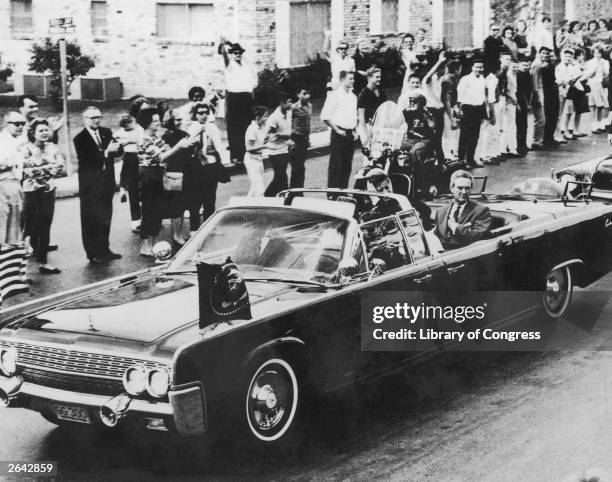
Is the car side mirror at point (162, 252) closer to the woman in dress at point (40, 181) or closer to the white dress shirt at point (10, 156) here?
the white dress shirt at point (10, 156)

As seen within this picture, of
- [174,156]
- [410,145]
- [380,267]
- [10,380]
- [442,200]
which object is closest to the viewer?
[10,380]

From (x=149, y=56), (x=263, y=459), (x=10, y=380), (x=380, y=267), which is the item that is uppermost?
(x=149, y=56)

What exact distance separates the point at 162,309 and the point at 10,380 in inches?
36.3

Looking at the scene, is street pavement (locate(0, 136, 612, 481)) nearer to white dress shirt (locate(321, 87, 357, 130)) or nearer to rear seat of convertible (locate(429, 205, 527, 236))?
rear seat of convertible (locate(429, 205, 527, 236))

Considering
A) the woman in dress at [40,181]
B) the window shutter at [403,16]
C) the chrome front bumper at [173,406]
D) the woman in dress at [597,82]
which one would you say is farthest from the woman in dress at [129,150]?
the window shutter at [403,16]

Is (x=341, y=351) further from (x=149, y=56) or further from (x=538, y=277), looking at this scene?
(x=149, y=56)

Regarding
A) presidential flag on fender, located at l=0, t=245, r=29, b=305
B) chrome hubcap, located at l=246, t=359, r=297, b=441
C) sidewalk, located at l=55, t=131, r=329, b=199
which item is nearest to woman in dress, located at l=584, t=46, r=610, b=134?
sidewalk, located at l=55, t=131, r=329, b=199

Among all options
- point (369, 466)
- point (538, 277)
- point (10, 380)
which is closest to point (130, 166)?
point (538, 277)

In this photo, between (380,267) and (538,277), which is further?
(538,277)

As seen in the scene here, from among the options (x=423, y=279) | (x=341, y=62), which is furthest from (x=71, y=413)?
(x=341, y=62)

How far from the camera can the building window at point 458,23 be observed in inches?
1050

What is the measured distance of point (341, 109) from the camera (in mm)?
14117

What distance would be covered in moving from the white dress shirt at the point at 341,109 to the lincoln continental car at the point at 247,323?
18.8 ft

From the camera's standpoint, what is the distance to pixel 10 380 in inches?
257
